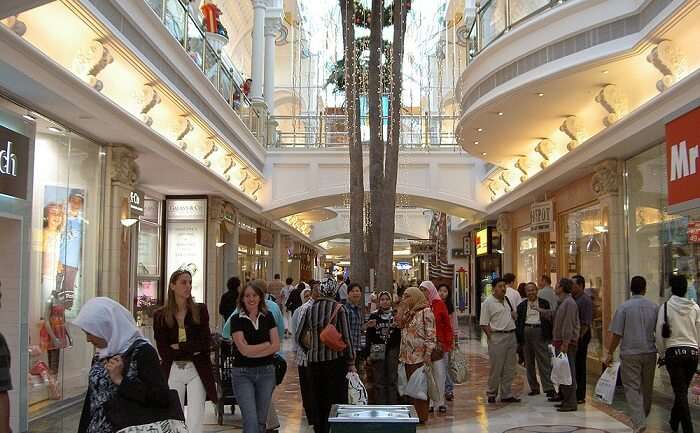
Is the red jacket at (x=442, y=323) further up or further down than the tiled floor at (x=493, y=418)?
further up

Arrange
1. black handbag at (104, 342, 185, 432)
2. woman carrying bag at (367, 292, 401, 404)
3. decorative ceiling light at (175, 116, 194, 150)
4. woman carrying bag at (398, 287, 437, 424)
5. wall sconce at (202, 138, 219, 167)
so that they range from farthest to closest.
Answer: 1. wall sconce at (202, 138, 219, 167)
2. decorative ceiling light at (175, 116, 194, 150)
3. woman carrying bag at (367, 292, 401, 404)
4. woman carrying bag at (398, 287, 437, 424)
5. black handbag at (104, 342, 185, 432)

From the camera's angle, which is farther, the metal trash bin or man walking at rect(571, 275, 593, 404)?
man walking at rect(571, 275, 593, 404)

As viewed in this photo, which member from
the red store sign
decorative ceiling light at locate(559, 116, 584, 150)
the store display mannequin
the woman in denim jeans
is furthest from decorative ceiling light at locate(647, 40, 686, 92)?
the store display mannequin

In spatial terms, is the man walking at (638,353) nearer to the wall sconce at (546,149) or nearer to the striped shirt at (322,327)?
the striped shirt at (322,327)

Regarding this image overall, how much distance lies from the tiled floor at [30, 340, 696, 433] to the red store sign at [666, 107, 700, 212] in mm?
2121

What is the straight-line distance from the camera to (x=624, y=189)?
10375 mm

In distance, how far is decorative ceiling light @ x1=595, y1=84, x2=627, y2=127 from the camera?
949 cm

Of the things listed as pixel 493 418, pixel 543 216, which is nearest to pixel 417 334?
pixel 493 418

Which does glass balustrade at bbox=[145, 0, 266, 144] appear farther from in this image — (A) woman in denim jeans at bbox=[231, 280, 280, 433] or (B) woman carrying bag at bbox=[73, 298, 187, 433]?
(B) woman carrying bag at bbox=[73, 298, 187, 433]

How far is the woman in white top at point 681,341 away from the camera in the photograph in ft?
20.2

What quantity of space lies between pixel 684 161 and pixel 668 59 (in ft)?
5.21

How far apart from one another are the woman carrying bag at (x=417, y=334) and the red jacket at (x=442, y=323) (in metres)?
0.72

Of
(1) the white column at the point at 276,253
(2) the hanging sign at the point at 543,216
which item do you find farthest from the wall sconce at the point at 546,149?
(1) the white column at the point at 276,253

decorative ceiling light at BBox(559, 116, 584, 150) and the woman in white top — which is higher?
decorative ceiling light at BBox(559, 116, 584, 150)
